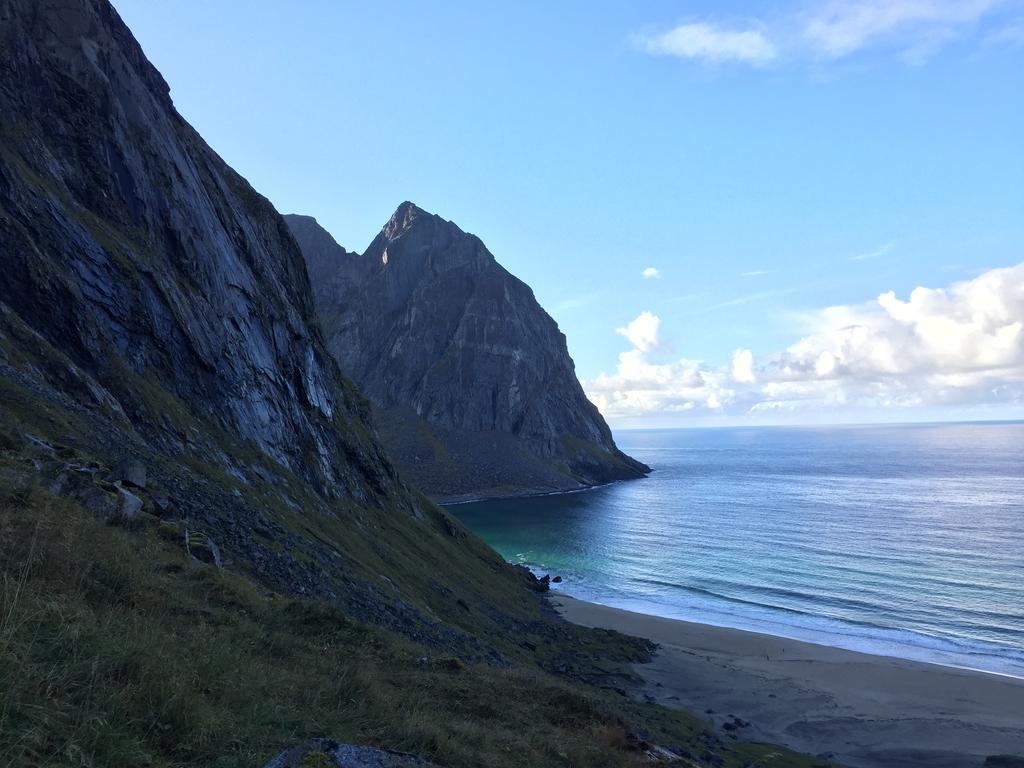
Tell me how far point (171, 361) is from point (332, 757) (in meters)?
37.5

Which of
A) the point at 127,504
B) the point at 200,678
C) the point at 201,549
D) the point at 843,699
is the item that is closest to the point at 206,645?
the point at 200,678

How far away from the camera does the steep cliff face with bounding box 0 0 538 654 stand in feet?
76.5

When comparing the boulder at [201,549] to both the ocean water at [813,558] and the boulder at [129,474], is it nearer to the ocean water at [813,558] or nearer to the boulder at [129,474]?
the boulder at [129,474]

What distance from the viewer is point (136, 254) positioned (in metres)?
38.8

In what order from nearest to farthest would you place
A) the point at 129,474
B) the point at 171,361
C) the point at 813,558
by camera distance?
the point at 129,474 < the point at 171,361 < the point at 813,558

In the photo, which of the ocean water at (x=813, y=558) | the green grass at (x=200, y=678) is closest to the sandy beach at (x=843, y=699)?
the ocean water at (x=813, y=558)

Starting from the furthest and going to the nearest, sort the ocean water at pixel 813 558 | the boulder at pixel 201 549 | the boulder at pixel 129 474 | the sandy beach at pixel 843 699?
the ocean water at pixel 813 558 → the sandy beach at pixel 843 699 → the boulder at pixel 129 474 → the boulder at pixel 201 549

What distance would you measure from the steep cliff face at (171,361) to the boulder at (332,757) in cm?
1123

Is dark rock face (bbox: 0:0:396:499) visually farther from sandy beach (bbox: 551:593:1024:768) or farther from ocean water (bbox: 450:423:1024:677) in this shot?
ocean water (bbox: 450:423:1024:677)

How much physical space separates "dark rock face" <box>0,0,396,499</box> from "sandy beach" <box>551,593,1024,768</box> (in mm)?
30668

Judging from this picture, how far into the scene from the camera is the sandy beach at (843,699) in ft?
102

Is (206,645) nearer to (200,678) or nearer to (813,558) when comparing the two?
(200,678)

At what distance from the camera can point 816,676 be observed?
4109cm

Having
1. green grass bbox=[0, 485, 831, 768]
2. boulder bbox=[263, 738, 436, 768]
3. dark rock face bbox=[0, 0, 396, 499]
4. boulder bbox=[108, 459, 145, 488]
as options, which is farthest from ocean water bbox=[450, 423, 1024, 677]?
boulder bbox=[263, 738, 436, 768]
